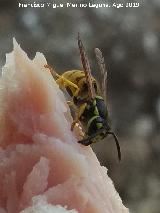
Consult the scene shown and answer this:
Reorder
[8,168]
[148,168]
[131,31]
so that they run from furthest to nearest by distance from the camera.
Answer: [131,31], [148,168], [8,168]

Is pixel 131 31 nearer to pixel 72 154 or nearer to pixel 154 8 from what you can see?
Answer: pixel 154 8

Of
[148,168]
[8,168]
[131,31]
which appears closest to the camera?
[8,168]

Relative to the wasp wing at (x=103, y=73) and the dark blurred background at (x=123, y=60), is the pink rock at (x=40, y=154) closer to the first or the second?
the wasp wing at (x=103, y=73)

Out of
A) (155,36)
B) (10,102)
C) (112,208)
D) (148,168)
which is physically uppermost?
(10,102)

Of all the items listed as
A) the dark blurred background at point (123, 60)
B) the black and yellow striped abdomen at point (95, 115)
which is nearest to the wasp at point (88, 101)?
the black and yellow striped abdomen at point (95, 115)

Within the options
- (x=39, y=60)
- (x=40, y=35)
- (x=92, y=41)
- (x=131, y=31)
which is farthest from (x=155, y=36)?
(x=39, y=60)

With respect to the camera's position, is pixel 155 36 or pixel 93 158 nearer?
pixel 93 158

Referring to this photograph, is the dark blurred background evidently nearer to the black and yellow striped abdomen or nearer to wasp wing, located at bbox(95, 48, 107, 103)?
wasp wing, located at bbox(95, 48, 107, 103)
